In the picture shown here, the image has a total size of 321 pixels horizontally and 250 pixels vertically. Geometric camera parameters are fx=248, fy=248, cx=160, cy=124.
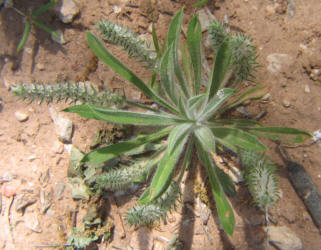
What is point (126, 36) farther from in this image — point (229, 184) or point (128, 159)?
point (229, 184)

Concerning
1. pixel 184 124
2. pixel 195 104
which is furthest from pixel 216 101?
pixel 184 124

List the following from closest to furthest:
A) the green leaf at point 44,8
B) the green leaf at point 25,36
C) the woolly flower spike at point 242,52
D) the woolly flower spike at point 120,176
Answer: the woolly flower spike at point 242,52
the woolly flower spike at point 120,176
the green leaf at point 44,8
the green leaf at point 25,36

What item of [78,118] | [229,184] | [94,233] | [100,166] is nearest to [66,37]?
[78,118]

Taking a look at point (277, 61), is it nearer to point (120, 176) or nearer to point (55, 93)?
point (120, 176)

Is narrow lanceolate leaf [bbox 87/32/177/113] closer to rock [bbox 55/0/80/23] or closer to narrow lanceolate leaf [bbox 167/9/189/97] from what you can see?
narrow lanceolate leaf [bbox 167/9/189/97]

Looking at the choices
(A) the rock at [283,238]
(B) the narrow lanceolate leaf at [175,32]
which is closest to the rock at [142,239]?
(A) the rock at [283,238]

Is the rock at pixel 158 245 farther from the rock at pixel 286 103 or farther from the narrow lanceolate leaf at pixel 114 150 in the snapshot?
the rock at pixel 286 103
